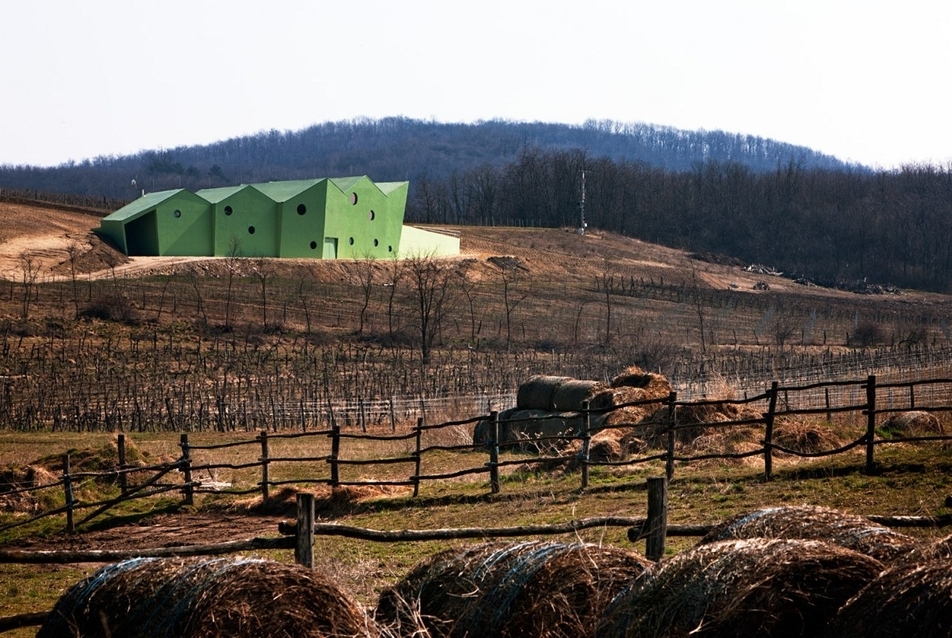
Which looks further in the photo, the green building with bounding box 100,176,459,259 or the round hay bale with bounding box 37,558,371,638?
the green building with bounding box 100,176,459,259

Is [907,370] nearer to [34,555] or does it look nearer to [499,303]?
[499,303]

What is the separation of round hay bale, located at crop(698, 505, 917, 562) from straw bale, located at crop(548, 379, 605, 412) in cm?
1381

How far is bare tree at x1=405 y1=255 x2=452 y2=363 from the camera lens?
47688 millimetres

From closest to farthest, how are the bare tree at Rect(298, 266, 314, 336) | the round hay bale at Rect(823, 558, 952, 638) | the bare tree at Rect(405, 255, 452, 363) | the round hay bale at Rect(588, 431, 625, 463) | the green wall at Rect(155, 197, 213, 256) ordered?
1. the round hay bale at Rect(823, 558, 952, 638)
2. the round hay bale at Rect(588, 431, 625, 463)
3. the bare tree at Rect(405, 255, 452, 363)
4. the bare tree at Rect(298, 266, 314, 336)
5. the green wall at Rect(155, 197, 213, 256)

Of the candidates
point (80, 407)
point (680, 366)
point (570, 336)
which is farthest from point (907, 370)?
point (80, 407)

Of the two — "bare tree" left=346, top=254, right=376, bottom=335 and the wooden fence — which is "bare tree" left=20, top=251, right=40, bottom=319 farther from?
the wooden fence

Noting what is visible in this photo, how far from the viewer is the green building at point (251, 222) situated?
62.0 meters

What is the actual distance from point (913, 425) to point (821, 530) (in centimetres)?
1367

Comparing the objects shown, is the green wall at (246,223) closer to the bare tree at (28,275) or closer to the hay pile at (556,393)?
the bare tree at (28,275)

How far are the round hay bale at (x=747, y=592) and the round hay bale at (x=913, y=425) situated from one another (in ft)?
45.0

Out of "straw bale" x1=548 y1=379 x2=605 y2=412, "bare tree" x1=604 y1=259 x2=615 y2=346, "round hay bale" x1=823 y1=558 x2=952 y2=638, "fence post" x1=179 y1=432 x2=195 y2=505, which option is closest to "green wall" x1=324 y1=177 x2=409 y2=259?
"bare tree" x1=604 y1=259 x2=615 y2=346

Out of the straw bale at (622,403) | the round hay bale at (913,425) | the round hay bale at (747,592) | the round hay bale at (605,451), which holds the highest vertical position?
the round hay bale at (747,592)

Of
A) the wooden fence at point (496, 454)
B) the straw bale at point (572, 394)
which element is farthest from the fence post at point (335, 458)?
the straw bale at point (572, 394)

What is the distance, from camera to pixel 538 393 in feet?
72.0
